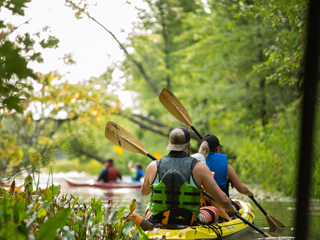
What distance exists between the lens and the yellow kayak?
386 cm

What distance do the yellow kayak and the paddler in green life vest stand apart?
71 millimetres

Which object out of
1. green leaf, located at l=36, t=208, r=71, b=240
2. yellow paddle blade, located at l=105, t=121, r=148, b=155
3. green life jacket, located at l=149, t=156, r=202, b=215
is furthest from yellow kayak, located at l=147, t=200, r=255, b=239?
yellow paddle blade, located at l=105, t=121, r=148, b=155

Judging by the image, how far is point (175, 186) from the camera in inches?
146

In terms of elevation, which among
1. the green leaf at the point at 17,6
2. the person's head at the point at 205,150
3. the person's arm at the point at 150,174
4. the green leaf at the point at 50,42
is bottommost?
the person's arm at the point at 150,174

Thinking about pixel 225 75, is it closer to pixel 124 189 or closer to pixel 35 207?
pixel 124 189

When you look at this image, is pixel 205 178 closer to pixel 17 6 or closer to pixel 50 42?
pixel 50 42

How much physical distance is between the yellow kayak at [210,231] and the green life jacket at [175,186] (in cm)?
23

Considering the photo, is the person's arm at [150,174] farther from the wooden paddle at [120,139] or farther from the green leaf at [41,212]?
the green leaf at [41,212]

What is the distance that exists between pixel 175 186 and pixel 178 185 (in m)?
0.04

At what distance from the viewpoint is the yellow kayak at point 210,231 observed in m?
3.86

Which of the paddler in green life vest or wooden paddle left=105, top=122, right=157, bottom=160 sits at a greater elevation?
wooden paddle left=105, top=122, right=157, bottom=160

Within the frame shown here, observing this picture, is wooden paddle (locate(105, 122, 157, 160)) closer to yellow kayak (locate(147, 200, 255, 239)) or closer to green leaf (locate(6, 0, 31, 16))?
yellow kayak (locate(147, 200, 255, 239))

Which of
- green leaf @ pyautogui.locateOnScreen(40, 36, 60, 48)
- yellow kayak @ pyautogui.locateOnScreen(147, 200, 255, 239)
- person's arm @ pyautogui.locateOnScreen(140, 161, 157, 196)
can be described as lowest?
yellow kayak @ pyautogui.locateOnScreen(147, 200, 255, 239)

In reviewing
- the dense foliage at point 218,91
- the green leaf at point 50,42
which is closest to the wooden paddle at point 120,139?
the dense foliage at point 218,91
